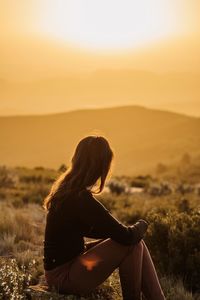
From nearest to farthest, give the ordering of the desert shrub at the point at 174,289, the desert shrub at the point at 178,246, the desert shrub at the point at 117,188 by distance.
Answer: the desert shrub at the point at 174,289, the desert shrub at the point at 178,246, the desert shrub at the point at 117,188

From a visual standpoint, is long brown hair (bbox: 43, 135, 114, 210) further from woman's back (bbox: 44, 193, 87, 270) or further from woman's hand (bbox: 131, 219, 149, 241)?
woman's hand (bbox: 131, 219, 149, 241)

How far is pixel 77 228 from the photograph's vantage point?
5.75m

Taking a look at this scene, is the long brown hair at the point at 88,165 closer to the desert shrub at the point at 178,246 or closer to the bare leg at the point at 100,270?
the bare leg at the point at 100,270

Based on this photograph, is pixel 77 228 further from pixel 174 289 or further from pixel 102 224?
pixel 174 289

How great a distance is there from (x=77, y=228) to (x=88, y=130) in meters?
135

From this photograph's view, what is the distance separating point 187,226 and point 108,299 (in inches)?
86.1

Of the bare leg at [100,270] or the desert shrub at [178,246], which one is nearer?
the bare leg at [100,270]

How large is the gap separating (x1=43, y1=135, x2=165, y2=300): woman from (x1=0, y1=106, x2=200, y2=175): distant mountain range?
351 feet

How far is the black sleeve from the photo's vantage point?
18.6 feet

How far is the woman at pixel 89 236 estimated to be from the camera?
5.68 metres

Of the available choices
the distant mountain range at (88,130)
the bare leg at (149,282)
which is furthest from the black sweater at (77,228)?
the distant mountain range at (88,130)

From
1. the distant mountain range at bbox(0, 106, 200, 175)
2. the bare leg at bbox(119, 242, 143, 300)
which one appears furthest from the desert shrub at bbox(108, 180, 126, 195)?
the distant mountain range at bbox(0, 106, 200, 175)

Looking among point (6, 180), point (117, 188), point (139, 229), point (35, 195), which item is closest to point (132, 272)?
point (139, 229)

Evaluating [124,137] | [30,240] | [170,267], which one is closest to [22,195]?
[30,240]
